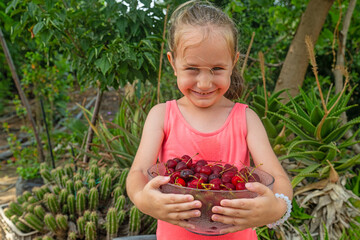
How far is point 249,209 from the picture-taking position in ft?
2.98

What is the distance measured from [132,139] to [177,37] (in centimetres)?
152

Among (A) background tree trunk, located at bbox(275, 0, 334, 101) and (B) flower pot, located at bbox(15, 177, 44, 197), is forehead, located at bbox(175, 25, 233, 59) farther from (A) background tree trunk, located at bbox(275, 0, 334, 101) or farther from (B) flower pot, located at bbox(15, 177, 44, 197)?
(B) flower pot, located at bbox(15, 177, 44, 197)

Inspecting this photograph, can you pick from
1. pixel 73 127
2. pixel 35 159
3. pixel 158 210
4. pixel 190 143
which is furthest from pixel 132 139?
pixel 35 159

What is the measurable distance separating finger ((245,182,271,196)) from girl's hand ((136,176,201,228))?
0.45 ft

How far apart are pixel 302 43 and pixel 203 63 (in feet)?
7.93

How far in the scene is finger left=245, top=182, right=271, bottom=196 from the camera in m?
0.87

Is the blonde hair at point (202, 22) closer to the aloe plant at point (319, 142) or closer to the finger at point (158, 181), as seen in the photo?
the finger at point (158, 181)

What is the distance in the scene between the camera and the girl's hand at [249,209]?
34.6 inches

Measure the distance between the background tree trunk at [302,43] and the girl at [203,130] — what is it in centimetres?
201

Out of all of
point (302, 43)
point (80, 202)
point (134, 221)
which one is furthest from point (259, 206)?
point (302, 43)

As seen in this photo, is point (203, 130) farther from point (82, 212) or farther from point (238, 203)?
point (82, 212)

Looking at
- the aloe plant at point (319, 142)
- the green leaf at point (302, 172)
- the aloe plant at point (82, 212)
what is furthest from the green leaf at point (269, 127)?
the aloe plant at point (82, 212)

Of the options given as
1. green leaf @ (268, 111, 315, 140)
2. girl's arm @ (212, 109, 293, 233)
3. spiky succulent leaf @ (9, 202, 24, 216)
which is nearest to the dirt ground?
spiky succulent leaf @ (9, 202, 24, 216)

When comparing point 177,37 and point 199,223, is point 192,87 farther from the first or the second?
point 199,223
